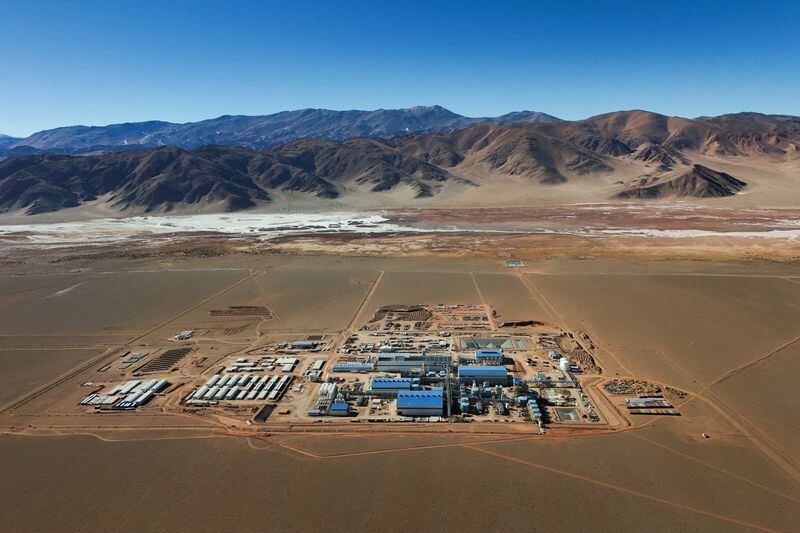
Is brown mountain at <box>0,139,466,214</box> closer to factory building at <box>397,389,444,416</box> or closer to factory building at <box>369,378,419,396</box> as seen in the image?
factory building at <box>369,378,419,396</box>

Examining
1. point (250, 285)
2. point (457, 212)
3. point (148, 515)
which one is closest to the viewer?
point (148, 515)

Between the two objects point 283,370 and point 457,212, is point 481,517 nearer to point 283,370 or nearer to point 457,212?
point 283,370

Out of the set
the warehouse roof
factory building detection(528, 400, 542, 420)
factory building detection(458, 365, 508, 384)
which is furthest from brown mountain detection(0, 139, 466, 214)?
factory building detection(528, 400, 542, 420)

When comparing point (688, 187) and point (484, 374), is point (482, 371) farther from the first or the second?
point (688, 187)

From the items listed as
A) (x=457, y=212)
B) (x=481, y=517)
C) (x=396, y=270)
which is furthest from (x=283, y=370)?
(x=457, y=212)

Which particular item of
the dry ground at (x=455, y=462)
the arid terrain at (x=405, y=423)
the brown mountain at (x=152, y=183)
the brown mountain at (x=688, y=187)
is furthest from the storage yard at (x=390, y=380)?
the brown mountain at (x=688, y=187)

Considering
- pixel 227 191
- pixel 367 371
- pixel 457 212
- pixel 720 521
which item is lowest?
pixel 720 521

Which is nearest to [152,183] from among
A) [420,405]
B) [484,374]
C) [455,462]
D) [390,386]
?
[390,386]
